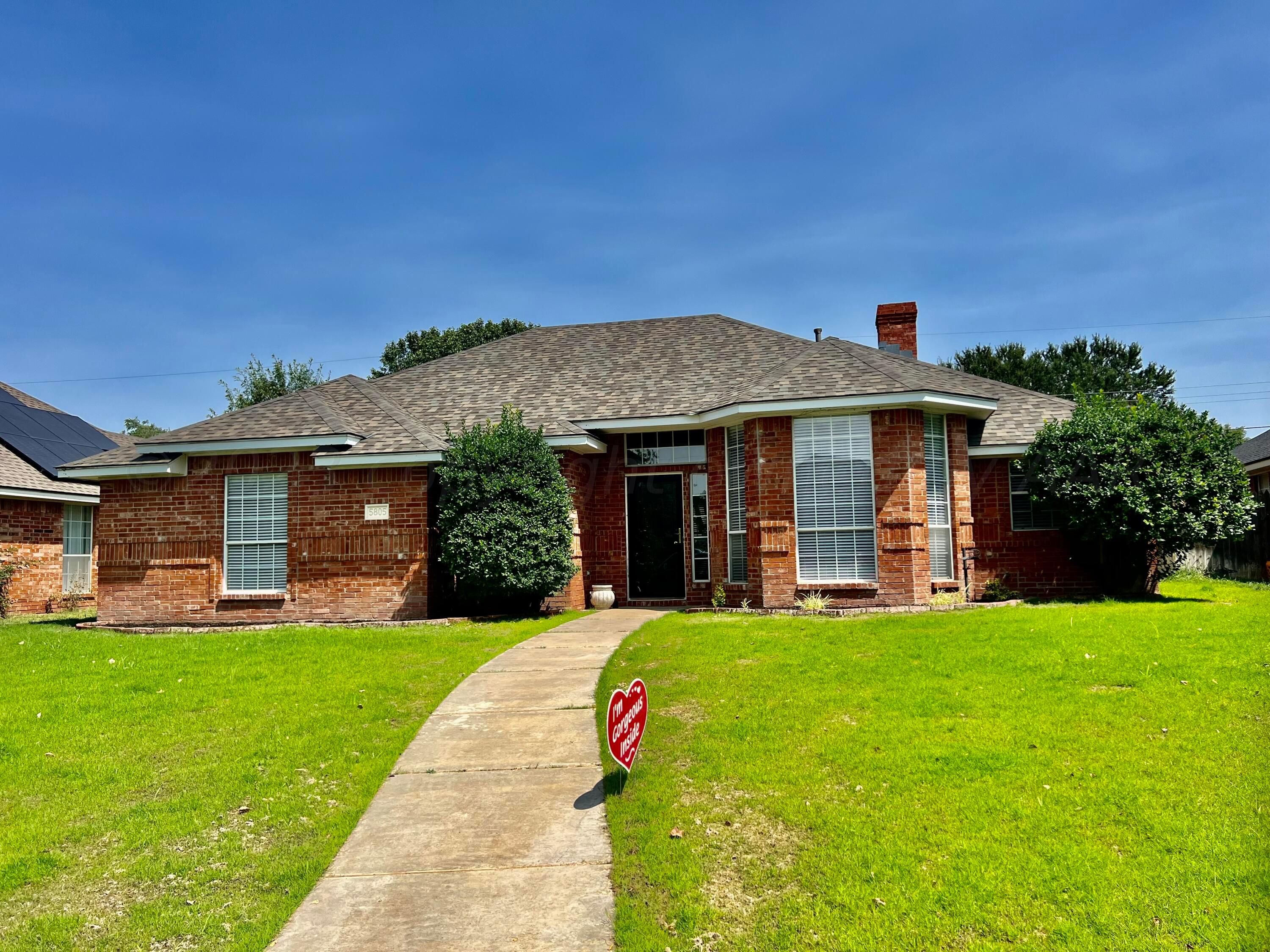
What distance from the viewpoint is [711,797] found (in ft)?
18.2

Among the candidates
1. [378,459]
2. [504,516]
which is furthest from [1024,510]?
[378,459]

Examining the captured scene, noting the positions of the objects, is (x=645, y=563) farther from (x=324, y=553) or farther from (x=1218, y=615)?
(x=1218, y=615)

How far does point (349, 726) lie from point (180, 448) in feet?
31.9

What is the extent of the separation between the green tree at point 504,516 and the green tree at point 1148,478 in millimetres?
8381

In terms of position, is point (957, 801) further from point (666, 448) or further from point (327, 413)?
point (327, 413)

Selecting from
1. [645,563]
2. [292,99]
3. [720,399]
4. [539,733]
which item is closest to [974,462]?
[720,399]

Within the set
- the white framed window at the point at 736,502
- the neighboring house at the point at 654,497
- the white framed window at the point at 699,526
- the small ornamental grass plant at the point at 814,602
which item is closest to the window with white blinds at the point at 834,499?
the neighboring house at the point at 654,497

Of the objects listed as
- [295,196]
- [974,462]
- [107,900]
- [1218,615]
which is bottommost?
[107,900]

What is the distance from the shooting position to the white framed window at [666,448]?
51.9 feet

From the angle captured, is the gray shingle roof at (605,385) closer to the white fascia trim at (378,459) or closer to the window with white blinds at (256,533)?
the white fascia trim at (378,459)

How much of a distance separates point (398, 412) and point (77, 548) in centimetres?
1039

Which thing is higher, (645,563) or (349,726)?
(645,563)

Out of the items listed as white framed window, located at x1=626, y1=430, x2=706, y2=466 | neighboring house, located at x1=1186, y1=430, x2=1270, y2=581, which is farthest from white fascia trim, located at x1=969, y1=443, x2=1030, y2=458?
neighboring house, located at x1=1186, y1=430, x2=1270, y2=581

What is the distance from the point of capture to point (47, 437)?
22.1m
